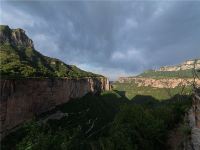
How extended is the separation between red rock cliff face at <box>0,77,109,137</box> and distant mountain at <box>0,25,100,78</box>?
9.81ft

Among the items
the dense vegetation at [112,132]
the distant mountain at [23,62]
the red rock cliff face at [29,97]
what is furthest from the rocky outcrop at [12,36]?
the dense vegetation at [112,132]

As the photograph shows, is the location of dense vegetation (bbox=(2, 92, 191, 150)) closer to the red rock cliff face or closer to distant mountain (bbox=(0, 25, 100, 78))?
the red rock cliff face

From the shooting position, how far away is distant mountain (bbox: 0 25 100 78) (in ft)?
249

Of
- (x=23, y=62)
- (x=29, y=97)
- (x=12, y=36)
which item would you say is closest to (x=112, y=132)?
(x=29, y=97)

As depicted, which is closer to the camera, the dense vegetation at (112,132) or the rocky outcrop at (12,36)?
the dense vegetation at (112,132)

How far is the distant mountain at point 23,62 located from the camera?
2985 inches

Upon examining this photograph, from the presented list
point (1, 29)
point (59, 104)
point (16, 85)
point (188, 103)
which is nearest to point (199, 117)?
point (188, 103)

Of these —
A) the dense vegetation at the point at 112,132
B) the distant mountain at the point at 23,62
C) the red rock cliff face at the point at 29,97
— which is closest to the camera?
the dense vegetation at the point at 112,132

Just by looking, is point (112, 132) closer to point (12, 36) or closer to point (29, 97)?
point (29, 97)

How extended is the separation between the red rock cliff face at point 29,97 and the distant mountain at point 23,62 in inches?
118

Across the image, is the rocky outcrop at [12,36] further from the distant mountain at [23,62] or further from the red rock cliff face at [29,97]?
the red rock cliff face at [29,97]

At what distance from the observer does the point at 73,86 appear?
111312 millimetres

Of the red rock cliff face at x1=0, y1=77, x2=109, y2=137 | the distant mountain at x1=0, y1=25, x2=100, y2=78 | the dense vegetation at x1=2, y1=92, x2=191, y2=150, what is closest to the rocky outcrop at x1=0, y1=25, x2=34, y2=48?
the distant mountain at x1=0, y1=25, x2=100, y2=78

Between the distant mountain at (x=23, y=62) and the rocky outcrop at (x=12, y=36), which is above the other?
the rocky outcrop at (x=12, y=36)
